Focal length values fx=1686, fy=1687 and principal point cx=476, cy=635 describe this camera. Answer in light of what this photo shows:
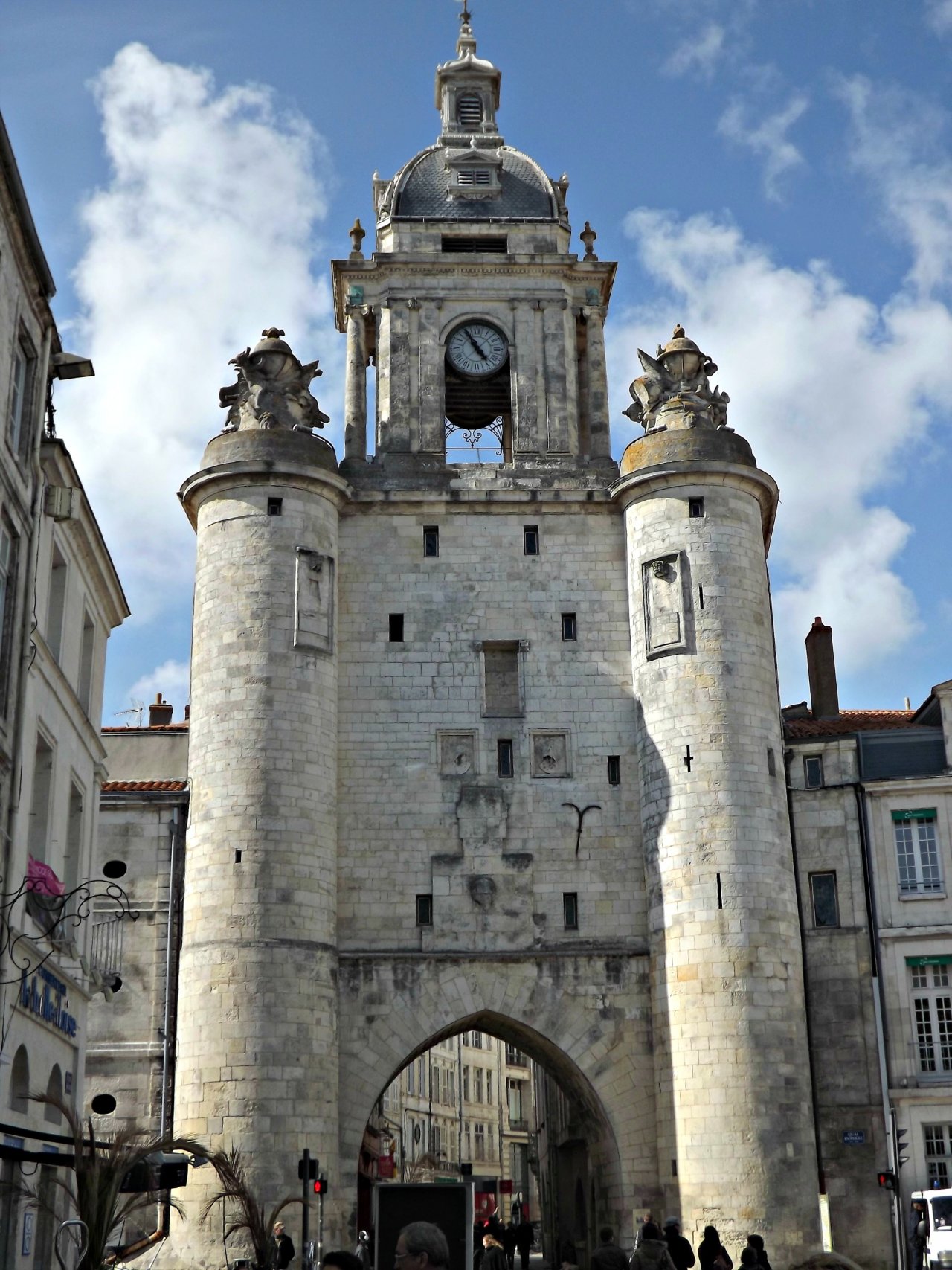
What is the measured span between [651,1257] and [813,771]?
1873 cm

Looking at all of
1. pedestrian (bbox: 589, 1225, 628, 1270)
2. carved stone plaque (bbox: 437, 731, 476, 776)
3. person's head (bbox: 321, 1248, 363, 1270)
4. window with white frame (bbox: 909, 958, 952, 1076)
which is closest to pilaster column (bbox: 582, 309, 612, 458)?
carved stone plaque (bbox: 437, 731, 476, 776)

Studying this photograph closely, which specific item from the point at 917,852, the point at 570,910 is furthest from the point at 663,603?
the point at 917,852

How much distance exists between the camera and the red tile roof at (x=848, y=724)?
3084 cm

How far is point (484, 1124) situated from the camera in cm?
6328

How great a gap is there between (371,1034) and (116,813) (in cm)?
591

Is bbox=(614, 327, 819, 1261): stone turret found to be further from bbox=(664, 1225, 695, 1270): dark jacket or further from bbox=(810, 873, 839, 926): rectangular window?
bbox=(664, 1225, 695, 1270): dark jacket

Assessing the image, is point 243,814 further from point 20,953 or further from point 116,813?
point 20,953

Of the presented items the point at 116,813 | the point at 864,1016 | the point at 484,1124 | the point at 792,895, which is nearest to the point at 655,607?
the point at 792,895

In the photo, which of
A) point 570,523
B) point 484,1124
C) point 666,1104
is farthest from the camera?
point 484,1124

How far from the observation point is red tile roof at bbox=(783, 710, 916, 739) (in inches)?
1214

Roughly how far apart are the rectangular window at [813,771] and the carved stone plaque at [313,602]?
8.76 meters

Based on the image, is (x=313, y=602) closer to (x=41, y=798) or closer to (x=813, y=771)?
(x=813, y=771)

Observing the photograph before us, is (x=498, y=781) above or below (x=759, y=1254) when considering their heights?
above

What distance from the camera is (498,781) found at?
94.7 feet
